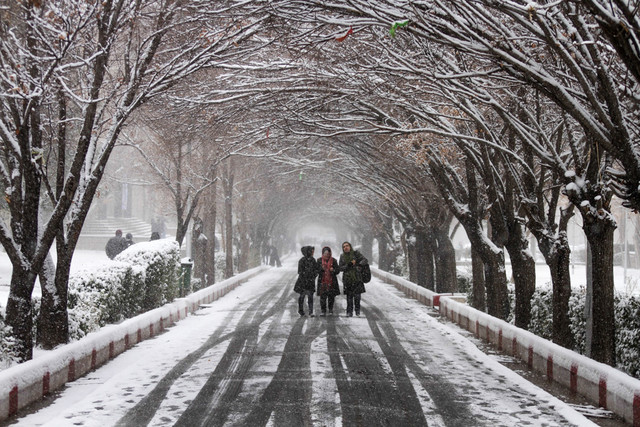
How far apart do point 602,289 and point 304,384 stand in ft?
13.4

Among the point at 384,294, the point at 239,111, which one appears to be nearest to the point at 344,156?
the point at 384,294

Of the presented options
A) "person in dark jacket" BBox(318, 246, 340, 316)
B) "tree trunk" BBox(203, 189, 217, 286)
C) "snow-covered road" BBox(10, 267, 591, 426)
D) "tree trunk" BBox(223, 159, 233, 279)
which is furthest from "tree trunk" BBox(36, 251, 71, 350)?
"tree trunk" BBox(223, 159, 233, 279)

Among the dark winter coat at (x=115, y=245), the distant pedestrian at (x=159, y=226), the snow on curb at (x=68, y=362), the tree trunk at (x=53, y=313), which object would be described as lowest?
the snow on curb at (x=68, y=362)

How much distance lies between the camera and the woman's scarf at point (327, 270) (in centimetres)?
1702

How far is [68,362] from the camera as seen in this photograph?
29.1ft

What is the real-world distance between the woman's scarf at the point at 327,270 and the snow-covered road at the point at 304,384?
269 centimetres

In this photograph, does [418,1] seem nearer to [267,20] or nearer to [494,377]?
[267,20]

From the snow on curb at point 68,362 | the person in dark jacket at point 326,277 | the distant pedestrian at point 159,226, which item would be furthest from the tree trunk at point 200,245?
the distant pedestrian at point 159,226

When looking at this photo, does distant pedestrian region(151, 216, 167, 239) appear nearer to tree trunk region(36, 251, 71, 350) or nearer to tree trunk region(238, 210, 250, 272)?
tree trunk region(238, 210, 250, 272)

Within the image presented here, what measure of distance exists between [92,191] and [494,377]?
6368mm

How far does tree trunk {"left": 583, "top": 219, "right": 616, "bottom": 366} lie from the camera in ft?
30.1

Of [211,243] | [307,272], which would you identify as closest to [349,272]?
[307,272]

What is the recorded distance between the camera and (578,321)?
36.2 feet

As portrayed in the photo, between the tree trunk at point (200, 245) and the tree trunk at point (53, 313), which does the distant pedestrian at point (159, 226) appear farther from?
the tree trunk at point (53, 313)
